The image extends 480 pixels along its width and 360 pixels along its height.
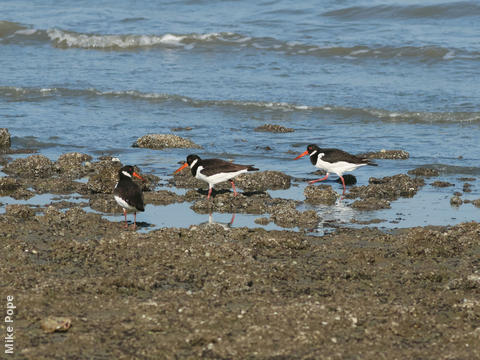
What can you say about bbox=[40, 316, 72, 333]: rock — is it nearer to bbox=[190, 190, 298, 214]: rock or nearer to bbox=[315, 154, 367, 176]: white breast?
bbox=[190, 190, 298, 214]: rock

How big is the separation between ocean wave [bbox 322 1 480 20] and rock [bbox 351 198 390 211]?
70.5ft

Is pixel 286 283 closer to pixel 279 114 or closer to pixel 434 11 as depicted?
pixel 279 114

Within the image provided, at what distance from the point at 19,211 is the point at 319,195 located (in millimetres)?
4805

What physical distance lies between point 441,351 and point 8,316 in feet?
13.4

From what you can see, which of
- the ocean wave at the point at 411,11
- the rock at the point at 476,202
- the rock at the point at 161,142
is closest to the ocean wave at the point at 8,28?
the ocean wave at the point at 411,11

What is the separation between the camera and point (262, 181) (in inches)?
526

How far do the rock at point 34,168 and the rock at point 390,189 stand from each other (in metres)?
5.42

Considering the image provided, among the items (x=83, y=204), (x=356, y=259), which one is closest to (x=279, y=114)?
(x=83, y=204)

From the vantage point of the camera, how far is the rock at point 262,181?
43.7 ft

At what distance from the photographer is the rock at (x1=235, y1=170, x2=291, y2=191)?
13.3m

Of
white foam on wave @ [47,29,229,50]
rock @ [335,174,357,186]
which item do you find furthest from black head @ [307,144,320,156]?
white foam on wave @ [47,29,229,50]

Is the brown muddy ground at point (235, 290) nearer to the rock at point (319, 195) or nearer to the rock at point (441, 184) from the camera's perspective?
the rock at point (319, 195)

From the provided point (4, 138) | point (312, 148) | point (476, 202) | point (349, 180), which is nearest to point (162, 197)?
point (312, 148)

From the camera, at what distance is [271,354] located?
21.9 ft
